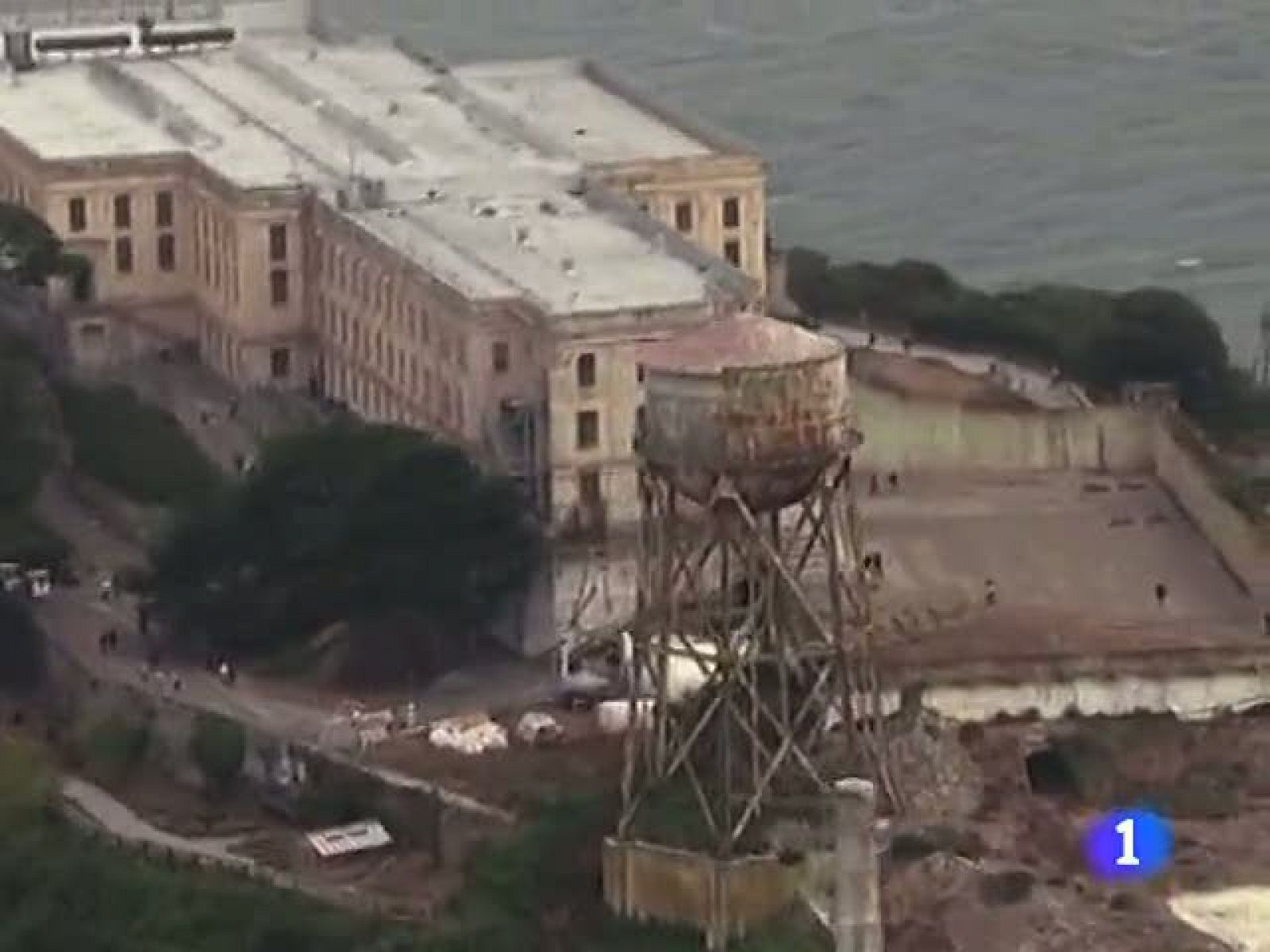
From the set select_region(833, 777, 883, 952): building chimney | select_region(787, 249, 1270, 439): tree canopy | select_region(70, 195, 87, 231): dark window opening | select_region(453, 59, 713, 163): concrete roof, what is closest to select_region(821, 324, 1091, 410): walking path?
select_region(787, 249, 1270, 439): tree canopy

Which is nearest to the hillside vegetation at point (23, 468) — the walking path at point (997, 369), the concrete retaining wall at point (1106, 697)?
the walking path at point (997, 369)

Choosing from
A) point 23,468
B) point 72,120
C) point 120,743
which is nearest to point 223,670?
point 120,743

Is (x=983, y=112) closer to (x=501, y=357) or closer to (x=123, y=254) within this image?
(x=123, y=254)

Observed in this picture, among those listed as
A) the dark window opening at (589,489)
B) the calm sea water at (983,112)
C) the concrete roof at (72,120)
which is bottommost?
the calm sea water at (983,112)

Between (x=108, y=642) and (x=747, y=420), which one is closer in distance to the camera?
(x=747, y=420)

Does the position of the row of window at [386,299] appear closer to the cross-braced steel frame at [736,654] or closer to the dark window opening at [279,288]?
the dark window opening at [279,288]

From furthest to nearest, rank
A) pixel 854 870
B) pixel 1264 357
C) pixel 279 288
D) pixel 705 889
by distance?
pixel 1264 357, pixel 279 288, pixel 705 889, pixel 854 870

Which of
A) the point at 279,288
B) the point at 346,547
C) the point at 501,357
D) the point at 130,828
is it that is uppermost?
the point at 501,357
